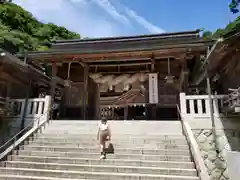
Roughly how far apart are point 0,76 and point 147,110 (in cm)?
851

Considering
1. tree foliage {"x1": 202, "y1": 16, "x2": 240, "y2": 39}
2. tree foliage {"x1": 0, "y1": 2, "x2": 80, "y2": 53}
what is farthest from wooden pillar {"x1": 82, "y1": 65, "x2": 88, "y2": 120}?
tree foliage {"x1": 0, "y1": 2, "x2": 80, "y2": 53}

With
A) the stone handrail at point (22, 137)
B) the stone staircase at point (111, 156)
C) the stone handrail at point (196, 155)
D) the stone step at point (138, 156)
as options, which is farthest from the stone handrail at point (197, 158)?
the stone handrail at point (22, 137)

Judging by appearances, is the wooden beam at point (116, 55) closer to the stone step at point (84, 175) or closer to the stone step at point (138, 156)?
the stone step at point (138, 156)

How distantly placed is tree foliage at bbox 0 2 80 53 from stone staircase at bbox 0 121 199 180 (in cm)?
1533

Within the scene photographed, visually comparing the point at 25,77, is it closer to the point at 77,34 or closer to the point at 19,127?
the point at 19,127

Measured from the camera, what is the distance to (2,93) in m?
11.6

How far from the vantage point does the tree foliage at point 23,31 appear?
20.7 meters

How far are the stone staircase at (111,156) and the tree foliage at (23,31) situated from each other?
15.3 m

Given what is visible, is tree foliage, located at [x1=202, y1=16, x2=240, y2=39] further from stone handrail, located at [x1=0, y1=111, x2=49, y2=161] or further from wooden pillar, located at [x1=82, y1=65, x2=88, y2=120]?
stone handrail, located at [x1=0, y1=111, x2=49, y2=161]

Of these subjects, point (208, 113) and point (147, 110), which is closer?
point (208, 113)

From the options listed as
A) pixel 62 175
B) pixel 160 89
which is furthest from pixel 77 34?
pixel 62 175

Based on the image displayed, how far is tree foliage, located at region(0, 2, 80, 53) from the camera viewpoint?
2071cm

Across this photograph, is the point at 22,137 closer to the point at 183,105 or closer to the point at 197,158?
the point at 197,158

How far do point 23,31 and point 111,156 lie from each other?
26.7 metres
